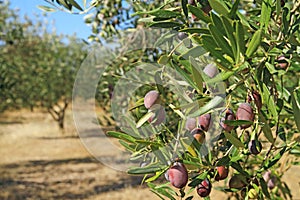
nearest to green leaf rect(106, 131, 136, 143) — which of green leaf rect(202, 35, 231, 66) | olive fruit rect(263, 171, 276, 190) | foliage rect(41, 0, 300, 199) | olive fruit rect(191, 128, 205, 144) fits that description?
foliage rect(41, 0, 300, 199)

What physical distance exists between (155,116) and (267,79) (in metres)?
0.18

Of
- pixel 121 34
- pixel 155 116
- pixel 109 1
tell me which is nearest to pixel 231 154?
pixel 155 116

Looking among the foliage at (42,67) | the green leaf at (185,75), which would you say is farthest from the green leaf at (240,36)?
the foliage at (42,67)

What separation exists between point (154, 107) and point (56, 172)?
23.5 ft

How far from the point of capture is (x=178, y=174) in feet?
2.03

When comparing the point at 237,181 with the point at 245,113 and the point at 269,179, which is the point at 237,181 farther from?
the point at 269,179

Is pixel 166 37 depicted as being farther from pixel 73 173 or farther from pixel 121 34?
pixel 73 173

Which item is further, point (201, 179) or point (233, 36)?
point (201, 179)

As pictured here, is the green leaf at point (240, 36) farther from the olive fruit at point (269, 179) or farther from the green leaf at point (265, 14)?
the olive fruit at point (269, 179)

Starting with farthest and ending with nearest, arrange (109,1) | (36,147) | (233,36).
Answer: (36,147) < (109,1) < (233,36)

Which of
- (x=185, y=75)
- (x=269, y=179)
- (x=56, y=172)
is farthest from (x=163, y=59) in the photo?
(x=56, y=172)

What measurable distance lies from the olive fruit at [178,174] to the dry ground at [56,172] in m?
3.29

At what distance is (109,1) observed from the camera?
6.86ft

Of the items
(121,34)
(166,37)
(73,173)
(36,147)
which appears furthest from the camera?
(36,147)
